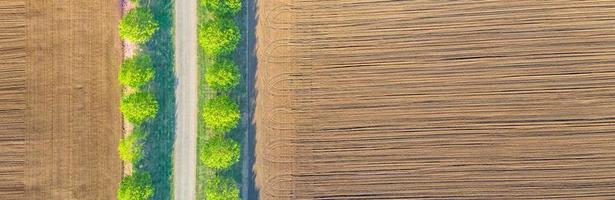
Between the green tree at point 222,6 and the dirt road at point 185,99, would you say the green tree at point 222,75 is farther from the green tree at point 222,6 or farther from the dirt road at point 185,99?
the green tree at point 222,6

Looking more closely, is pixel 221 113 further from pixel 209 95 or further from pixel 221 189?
pixel 221 189

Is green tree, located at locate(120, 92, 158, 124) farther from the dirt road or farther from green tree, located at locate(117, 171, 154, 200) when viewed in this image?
green tree, located at locate(117, 171, 154, 200)

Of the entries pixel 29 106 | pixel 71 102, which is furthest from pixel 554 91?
pixel 29 106

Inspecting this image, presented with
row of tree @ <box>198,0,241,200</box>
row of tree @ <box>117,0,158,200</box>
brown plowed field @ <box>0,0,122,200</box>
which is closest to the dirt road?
row of tree @ <box>198,0,241,200</box>

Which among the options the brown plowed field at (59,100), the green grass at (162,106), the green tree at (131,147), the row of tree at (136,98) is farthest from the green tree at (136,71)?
the green tree at (131,147)

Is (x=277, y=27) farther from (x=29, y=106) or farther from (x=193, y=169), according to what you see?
(x=29, y=106)

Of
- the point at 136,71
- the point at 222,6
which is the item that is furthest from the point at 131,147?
the point at 222,6
